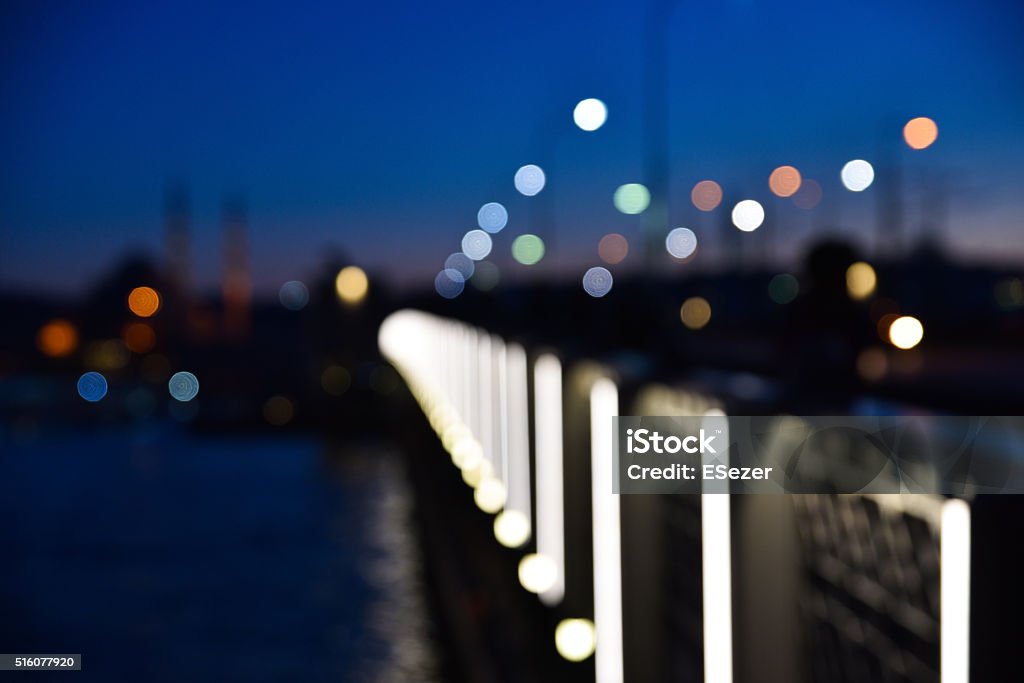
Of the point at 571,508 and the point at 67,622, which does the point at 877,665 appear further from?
the point at 67,622

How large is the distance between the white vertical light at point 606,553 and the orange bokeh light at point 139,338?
96.7 metres

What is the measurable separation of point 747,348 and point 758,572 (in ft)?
132

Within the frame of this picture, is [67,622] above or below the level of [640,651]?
below

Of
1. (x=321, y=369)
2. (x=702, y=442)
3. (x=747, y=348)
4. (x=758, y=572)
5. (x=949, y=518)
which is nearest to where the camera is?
(x=949, y=518)

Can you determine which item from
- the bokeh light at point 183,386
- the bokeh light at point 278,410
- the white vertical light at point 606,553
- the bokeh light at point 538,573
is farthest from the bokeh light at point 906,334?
the bokeh light at point 183,386

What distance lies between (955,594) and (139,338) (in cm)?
10833

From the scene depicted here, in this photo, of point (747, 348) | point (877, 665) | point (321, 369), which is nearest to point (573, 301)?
point (747, 348)

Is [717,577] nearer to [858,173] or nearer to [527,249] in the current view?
[858,173]

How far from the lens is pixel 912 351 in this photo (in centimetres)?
3622

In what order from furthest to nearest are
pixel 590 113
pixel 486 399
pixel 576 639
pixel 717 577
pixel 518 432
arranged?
pixel 590 113 → pixel 486 399 → pixel 518 432 → pixel 576 639 → pixel 717 577

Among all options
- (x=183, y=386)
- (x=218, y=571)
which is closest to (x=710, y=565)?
(x=218, y=571)

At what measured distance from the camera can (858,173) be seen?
27844 mm

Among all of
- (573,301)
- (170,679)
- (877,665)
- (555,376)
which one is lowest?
(170,679)

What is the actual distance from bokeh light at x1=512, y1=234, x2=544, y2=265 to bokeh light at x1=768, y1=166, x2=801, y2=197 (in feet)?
33.4
